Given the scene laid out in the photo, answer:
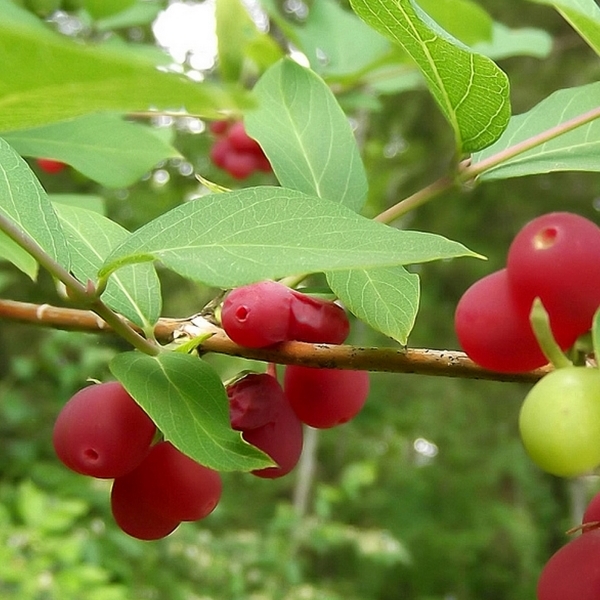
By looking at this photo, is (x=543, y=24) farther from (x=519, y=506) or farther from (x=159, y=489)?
(x=159, y=489)

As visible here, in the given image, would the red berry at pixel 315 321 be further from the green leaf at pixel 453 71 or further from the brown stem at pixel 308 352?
the green leaf at pixel 453 71

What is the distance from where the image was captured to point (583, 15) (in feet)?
1.36

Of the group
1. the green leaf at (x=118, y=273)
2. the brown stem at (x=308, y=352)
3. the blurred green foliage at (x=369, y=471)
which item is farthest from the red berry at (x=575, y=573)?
the blurred green foliage at (x=369, y=471)

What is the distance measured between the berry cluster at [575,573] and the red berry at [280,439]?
7.5 inches

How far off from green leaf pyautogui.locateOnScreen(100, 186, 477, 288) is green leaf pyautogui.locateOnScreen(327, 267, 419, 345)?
0.12 m

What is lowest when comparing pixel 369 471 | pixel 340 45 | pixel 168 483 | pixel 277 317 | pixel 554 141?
pixel 369 471

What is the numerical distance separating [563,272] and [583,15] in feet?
0.45

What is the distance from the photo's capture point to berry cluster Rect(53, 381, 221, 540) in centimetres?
53

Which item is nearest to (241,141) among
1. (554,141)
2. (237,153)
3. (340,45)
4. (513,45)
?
(237,153)

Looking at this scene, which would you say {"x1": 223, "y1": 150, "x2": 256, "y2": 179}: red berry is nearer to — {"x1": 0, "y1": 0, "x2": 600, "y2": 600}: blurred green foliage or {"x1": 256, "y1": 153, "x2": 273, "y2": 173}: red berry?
{"x1": 256, "y1": 153, "x2": 273, "y2": 173}: red berry

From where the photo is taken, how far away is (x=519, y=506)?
5039mm

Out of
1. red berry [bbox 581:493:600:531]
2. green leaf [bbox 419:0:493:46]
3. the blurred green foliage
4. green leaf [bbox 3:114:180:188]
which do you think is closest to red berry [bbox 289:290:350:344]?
red berry [bbox 581:493:600:531]

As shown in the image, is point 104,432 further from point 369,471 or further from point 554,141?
point 369,471

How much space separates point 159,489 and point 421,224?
11.0 feet
